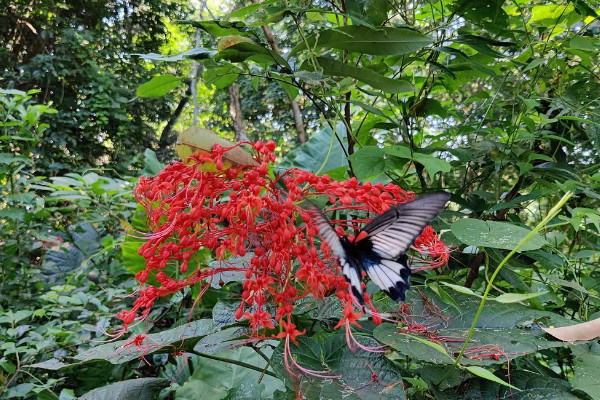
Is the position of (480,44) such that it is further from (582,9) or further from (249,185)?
(249,185)

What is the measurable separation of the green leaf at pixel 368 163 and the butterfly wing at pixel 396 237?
0.72 ft

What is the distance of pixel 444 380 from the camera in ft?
2.03

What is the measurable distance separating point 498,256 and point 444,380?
13.8 inches

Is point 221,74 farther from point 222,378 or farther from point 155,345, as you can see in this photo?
point 222,378

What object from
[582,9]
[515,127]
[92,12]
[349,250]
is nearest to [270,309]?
[349,250]

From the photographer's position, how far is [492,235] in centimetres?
68

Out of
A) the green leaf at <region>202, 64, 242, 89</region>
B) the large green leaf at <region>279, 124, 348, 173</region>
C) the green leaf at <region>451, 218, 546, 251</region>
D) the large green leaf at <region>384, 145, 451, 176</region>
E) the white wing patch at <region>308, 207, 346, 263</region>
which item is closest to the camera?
the white wing patch at <region>308, 207, 346, 263</region>

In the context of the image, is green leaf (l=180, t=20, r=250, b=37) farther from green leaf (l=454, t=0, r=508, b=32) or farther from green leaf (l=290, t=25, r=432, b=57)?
green leaf (l=454, t=0, r=508, b=32)

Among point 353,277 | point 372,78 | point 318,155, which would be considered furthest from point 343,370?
point 318,155

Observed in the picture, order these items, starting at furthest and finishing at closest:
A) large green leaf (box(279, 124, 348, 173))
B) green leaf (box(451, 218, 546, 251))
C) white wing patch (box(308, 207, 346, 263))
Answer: large green leaf (box(279, 124, 348, 173)), green leaf (box(451, 218, 546, 251)), white wing patch (box(308, 207, 346, 263))

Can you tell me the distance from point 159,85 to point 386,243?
27.3 inches

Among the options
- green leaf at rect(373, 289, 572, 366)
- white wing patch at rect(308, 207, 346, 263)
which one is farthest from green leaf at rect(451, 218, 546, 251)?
white wing patch at rect(308, 207, 346, 263)

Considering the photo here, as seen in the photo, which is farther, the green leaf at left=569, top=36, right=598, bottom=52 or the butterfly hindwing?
the green leaf at left=569, top=36, right=598, bottom=52

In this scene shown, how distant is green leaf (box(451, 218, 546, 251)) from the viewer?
2.08ft
